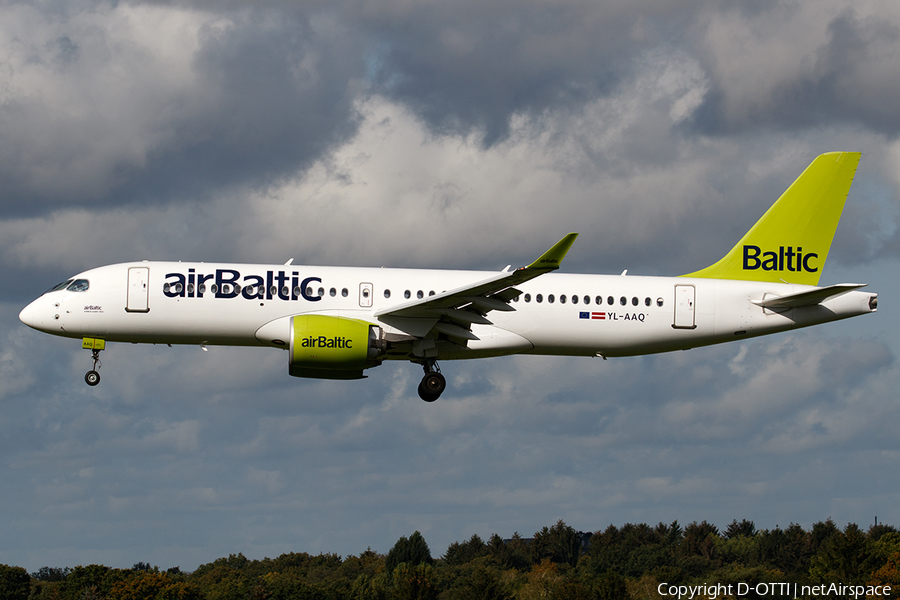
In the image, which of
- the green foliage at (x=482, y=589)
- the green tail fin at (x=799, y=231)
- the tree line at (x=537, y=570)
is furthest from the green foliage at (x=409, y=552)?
the green tail fin at (x=799, y=231)

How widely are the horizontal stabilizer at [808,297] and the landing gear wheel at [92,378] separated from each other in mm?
24985

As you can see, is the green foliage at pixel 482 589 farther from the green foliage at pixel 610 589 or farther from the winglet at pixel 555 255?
the winglet at pixel 555 255

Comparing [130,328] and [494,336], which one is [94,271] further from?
[494,336]

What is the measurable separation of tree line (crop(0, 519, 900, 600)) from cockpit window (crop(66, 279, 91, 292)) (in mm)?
79822

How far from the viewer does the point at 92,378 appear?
3569 cm

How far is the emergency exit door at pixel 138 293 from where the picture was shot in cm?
3431

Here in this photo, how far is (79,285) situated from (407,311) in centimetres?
1202

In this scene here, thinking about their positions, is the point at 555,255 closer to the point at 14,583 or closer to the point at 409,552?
the point at 14,583

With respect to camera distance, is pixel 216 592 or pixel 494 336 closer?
pixel 494 336

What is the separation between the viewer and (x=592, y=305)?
118 feet

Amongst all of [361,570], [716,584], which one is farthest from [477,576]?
[361,570]

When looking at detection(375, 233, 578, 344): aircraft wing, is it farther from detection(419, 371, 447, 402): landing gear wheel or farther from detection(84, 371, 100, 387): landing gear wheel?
detection(84, 371, 100, 387): landing gear wheel

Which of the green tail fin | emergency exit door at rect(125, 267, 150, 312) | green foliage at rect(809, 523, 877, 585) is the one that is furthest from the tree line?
emergency exit door at rect(125, 267, 150, 312)

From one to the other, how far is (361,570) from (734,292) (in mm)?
147471
